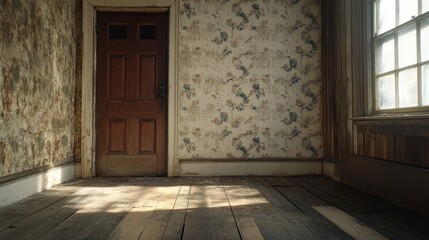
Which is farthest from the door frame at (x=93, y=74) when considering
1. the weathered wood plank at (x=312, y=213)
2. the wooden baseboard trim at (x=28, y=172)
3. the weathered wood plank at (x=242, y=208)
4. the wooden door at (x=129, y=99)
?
the weathered wood plank at (x=312, y=213)

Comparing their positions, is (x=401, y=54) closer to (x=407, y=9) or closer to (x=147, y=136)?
(x=407, y=9)

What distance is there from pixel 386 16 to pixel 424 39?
2.01 ft

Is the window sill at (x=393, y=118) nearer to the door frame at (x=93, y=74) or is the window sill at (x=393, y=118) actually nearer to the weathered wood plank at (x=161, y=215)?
the weathered wood plank at (x=161, y=215)

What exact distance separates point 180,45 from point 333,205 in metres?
2.58

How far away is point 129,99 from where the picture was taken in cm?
434

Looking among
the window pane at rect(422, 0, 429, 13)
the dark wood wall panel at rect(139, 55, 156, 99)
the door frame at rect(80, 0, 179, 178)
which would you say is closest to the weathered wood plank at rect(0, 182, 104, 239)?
the door frame at rect(80, 0, 179, 178)

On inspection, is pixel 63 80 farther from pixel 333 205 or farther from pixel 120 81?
pixel 333 205

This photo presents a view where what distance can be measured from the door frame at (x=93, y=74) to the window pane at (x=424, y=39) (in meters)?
2.59

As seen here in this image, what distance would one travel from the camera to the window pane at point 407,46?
8.69 ft

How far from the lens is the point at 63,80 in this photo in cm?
393

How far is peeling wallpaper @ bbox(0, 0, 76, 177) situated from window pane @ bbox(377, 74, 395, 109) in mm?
2969

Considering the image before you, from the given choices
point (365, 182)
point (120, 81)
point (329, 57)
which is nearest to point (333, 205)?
point (365, 182)

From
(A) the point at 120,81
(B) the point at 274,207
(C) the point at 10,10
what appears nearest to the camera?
(B) the point at 274,207

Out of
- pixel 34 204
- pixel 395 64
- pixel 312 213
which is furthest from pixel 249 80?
pixel 34 204
